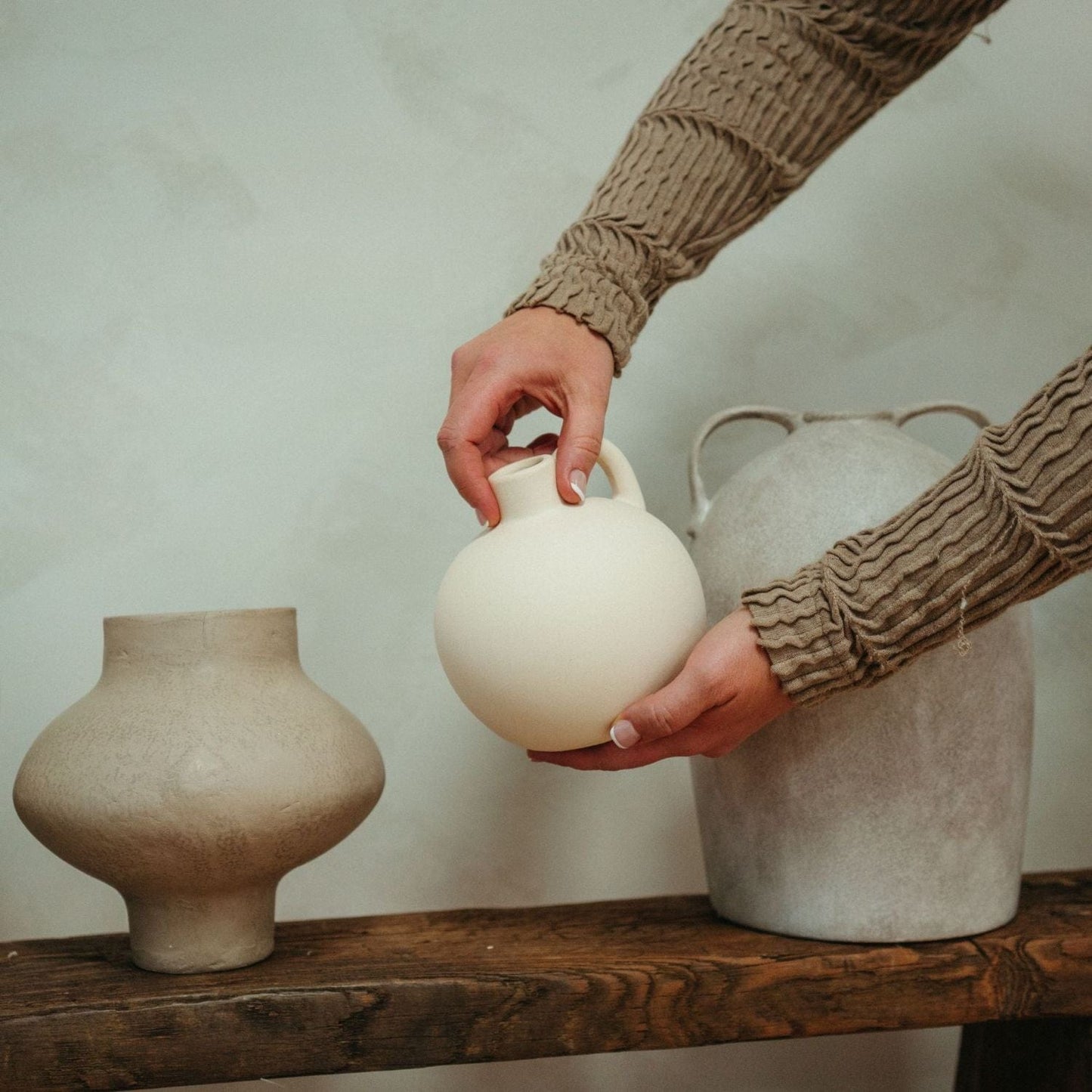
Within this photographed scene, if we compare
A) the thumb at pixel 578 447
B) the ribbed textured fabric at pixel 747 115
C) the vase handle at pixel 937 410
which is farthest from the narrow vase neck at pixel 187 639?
the vase handle at pixel 937 410

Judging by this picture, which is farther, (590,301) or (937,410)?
(937,410)

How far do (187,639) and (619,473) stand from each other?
0.37m

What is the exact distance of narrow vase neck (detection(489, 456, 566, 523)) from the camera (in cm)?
81

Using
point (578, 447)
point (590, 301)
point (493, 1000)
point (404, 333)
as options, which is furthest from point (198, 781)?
point (404, 333)

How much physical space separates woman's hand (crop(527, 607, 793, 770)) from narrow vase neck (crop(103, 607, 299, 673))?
11.9 inches

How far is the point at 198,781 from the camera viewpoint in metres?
0.84

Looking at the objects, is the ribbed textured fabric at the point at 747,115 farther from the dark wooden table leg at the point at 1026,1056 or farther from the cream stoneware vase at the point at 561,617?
the dark wooden table leg at the point at 1026,1056

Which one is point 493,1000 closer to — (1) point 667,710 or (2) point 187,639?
(1) point 667,710

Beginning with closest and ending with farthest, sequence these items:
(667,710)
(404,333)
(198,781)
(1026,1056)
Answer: (667,710)
(198,781)
(1026,1056)
(404,333)

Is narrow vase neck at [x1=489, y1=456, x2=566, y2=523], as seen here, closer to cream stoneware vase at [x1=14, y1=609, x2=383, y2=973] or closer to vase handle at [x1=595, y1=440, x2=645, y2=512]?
vase handle at [x1=595, y1=440, x2=645, y2=512]

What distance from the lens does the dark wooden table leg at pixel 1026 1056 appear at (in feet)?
3.12

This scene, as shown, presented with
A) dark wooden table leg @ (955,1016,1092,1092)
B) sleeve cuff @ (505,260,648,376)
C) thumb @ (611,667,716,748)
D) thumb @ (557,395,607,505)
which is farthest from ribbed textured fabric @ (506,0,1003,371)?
dark wooden table leg @ (955,1016,1092,1092)

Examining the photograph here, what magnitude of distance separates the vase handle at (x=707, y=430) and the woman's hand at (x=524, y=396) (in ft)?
0.50

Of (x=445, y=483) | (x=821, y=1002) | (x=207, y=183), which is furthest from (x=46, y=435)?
(x=821, y=1002)
